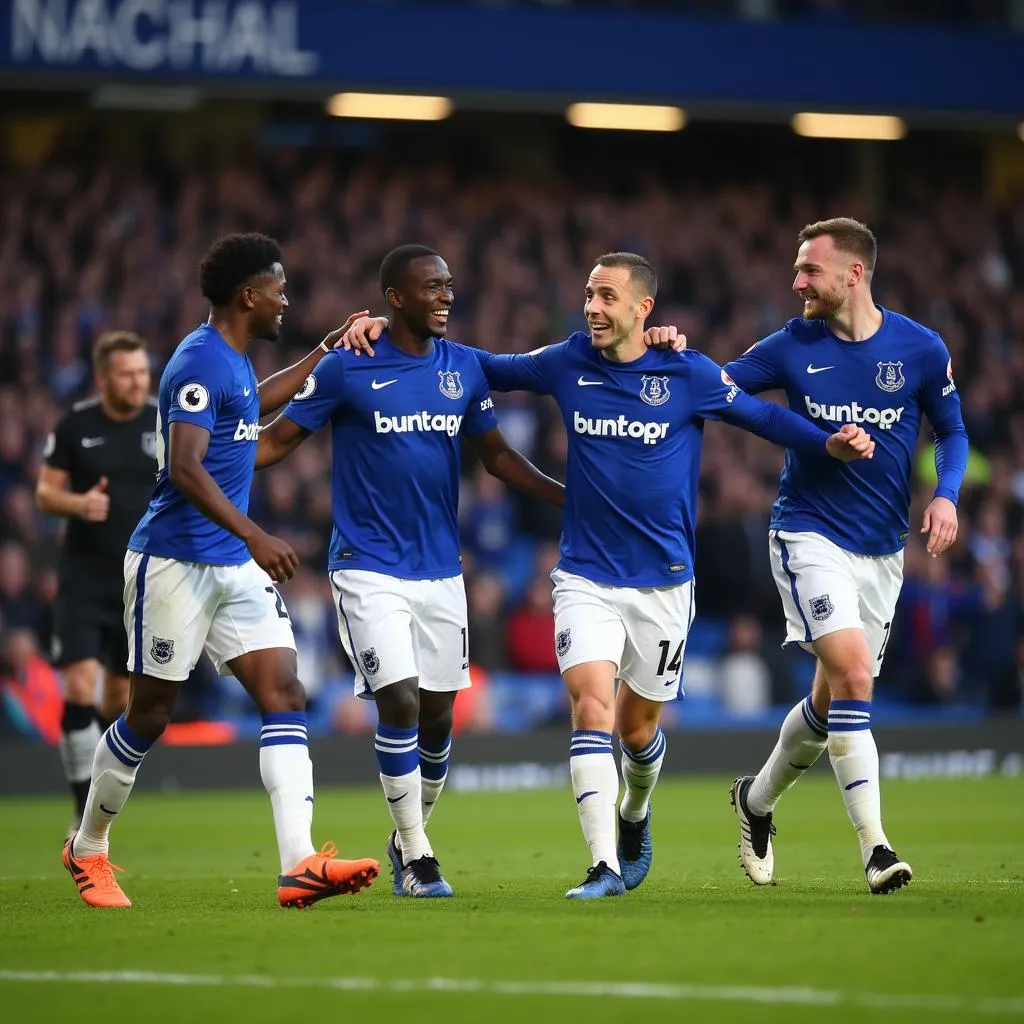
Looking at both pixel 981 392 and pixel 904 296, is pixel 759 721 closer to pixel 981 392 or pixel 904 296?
pixel 981 392

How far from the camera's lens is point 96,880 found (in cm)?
829

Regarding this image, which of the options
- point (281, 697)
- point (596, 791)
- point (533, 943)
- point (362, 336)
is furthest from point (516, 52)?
point (533, 943)

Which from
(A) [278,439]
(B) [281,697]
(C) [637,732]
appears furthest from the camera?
(C) [637,732]

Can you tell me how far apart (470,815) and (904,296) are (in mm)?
12925

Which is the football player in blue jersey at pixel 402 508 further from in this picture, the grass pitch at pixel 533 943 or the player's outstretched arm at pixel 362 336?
the grass pitch at pixel 533 943

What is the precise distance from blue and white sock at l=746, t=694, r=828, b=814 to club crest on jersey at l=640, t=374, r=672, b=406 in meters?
1.53

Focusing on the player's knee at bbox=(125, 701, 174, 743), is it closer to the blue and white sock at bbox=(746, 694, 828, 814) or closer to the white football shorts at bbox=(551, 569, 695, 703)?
the white football shorts at bbox=(551, 569, 695, 703)

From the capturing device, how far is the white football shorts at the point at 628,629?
816cm

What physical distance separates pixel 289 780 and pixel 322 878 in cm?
48

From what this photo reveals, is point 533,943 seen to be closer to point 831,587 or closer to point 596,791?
point 596,791

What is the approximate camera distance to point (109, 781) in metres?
8.25

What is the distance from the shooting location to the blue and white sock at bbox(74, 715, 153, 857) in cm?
822

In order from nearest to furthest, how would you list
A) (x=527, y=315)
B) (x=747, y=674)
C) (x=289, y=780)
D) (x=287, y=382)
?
(x=289, y=780) → (x=287, y=382) → (x=747, y=674) → (x=527, y=315)

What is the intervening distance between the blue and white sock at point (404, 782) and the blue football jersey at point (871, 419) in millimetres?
1960
